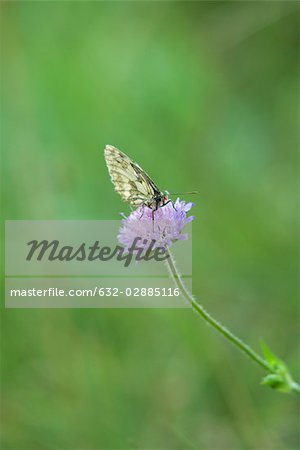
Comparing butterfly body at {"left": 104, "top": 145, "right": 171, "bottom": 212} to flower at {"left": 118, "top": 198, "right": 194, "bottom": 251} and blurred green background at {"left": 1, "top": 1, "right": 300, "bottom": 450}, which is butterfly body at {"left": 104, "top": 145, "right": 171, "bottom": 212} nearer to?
flower at {"left": 118, "top": 198, "right": 194, "bottom": 251}

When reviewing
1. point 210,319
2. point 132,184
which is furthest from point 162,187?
point 210,319

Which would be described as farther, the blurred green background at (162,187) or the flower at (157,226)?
the blurred green background at (162,187)

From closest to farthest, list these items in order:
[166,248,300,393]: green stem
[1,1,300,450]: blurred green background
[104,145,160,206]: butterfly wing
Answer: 1. [166,248,300,393]: green stem
2. [104,145,160,206]: butterfly wing
3. [1,1,300,450]: blurred green background

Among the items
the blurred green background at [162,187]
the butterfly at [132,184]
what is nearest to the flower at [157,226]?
the butterfly at [132,184]

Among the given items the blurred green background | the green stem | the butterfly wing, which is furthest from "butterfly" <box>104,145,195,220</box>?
the blurred green background

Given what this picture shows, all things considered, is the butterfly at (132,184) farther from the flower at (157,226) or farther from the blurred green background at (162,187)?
the blurred green background at (162,187)

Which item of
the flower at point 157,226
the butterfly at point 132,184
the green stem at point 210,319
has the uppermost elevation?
the butterfly at point 132,184

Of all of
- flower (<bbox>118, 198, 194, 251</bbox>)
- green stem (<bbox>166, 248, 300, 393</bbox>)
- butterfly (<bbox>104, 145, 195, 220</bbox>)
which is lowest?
green stem (<bbox>166, 248, 300, 393</bbox>)
